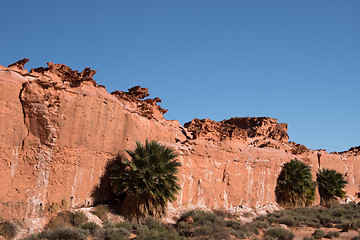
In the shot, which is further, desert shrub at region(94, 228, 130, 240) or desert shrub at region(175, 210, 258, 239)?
desert shrub at region(175, 210, 258, 239)

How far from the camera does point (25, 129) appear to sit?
45.9 ft

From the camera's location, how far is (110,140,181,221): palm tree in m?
16.1

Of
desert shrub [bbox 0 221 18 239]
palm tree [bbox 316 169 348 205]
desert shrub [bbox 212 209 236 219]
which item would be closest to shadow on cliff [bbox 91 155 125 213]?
desert shrub [bbox 0 221 18 239]

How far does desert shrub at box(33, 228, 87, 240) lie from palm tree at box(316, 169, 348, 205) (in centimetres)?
2519

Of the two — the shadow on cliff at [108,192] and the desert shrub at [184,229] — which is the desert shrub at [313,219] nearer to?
the desert shrub at [184,229]

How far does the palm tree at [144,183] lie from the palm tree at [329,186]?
20009 mm

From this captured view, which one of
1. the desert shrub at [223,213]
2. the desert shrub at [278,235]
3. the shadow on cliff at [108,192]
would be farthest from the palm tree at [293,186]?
the shadow on cliff at [108,192]

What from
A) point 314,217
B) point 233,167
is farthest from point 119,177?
point 314,217

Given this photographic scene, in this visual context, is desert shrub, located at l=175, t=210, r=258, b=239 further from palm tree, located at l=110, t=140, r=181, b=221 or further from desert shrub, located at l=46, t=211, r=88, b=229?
desert shrub, located at l=46, t=211, r=88, b=229

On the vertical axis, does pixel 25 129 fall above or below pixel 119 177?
above

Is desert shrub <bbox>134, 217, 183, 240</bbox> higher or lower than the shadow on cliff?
lower

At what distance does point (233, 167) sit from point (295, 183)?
6656mm

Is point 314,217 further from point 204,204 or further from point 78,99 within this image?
point 78,99

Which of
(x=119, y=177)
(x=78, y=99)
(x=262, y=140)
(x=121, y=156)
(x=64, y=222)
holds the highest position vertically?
(x=262, y=140)
